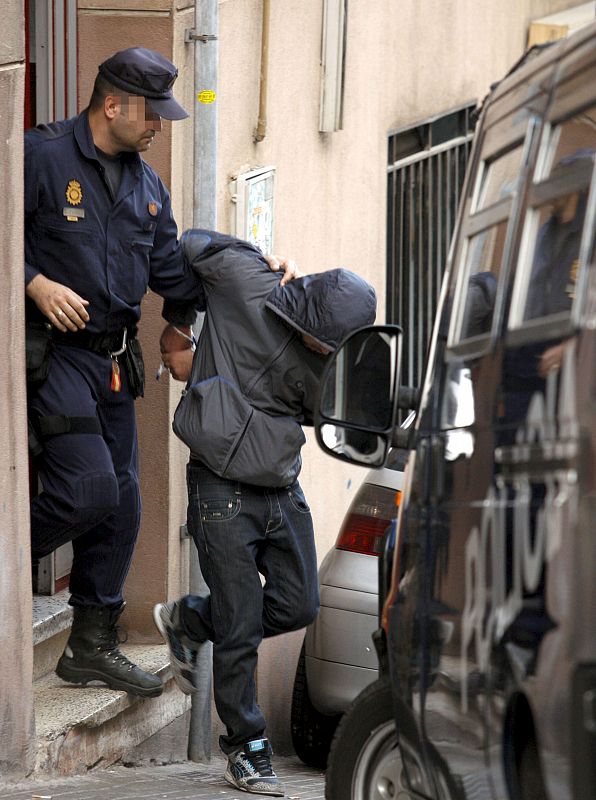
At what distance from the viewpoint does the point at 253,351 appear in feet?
16.1

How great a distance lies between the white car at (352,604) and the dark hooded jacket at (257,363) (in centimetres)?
56

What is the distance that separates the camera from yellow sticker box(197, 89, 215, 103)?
553 cm

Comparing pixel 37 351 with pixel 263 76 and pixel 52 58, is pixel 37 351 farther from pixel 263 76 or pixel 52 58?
pixel 263 76

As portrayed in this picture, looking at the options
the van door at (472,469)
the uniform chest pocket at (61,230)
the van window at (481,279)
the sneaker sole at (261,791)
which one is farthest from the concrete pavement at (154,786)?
the van window at (481,279)

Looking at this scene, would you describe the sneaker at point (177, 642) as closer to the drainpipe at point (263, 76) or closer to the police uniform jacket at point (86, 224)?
the police uniform jacket at point (86, 224)

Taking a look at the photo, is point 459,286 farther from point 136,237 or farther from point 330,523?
point 330,523

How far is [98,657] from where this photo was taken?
208 inches

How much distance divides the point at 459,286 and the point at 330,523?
5026mm

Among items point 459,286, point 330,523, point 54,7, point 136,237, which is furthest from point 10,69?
point 330,523

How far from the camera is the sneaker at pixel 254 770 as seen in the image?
507 cm

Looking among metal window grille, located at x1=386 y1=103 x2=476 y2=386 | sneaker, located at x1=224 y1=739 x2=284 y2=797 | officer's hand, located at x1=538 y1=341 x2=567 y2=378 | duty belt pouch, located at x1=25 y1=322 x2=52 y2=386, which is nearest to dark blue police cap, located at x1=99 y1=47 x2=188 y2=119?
duty belt pouch, located at x1=25 y1=322 x2=52 y2=386

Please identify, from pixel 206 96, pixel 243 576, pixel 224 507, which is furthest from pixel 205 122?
pixel 243 576

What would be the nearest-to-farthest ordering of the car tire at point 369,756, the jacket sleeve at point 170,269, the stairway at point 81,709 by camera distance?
the car tire at point 369,756 → the stairway at point 81,709 → the jacket sleeve at point 170,269

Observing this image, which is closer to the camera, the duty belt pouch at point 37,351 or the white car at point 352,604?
the duty belt pouch at point 37,351
